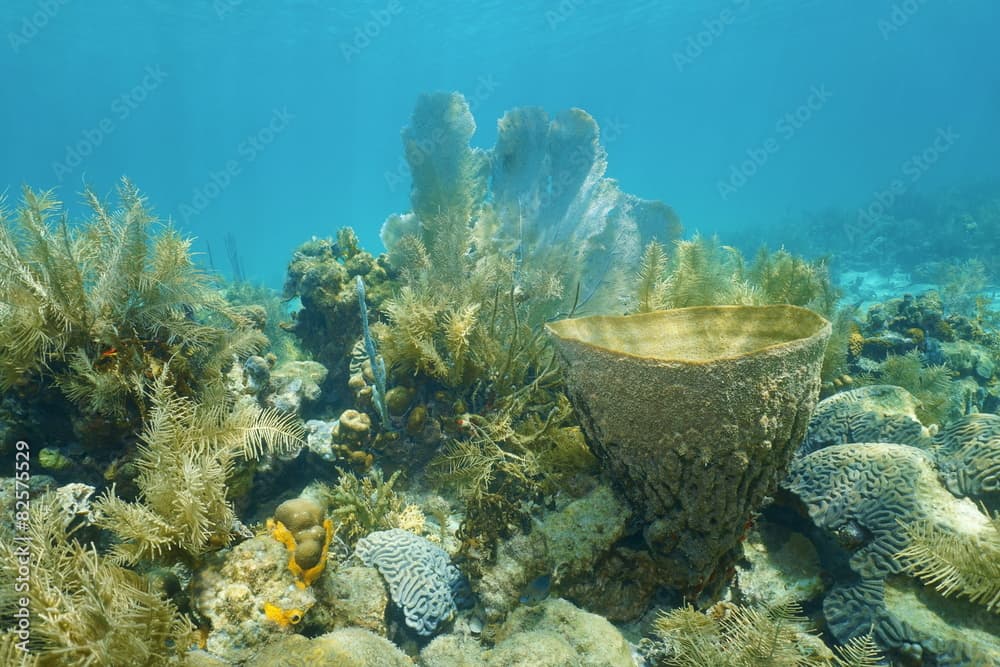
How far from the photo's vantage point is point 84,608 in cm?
188

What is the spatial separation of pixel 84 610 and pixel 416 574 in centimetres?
175

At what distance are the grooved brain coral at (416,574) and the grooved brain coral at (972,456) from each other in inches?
122

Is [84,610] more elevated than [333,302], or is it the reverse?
[333,302]

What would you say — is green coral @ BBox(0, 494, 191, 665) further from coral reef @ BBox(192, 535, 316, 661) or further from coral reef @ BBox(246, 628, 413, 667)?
coral reef @ BBox(246, 628, 413, 667)

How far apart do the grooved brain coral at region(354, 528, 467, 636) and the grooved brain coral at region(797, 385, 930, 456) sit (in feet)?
9.06

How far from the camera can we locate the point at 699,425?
2252 millimetres

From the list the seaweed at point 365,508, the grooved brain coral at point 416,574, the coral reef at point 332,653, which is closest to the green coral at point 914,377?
the grooved brain coral at point 416,574

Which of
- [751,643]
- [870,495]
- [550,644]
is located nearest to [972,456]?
[870,495]
